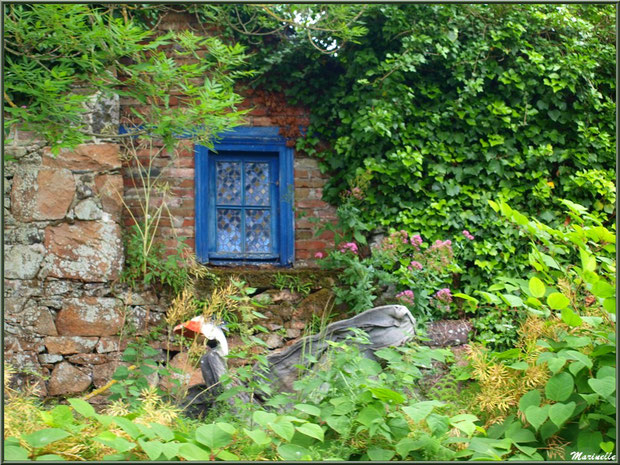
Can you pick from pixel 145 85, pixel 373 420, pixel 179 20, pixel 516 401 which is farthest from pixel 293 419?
pixel 179 20

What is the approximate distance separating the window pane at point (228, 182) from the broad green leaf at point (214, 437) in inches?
137

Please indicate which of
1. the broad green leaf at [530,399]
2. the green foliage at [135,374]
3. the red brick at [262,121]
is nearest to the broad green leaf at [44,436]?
the green foliage at [135,374]

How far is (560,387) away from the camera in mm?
2363

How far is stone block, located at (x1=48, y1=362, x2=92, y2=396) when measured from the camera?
451cm

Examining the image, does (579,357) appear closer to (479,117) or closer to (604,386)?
(604,386)

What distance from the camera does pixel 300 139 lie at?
17.7 feet

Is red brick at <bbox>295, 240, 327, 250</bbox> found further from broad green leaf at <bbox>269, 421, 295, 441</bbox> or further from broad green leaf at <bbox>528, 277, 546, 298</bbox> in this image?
broad green leaf at <bbox>269, 421, 295, 441</bbox>

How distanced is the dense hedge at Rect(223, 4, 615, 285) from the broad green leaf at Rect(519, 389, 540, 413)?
2.43 m

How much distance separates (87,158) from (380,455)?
11.5 feet

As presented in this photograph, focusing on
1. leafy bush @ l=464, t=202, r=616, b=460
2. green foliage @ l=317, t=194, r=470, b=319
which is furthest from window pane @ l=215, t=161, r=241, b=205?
leafy bush @ l=464, t=202, r=616, b=460

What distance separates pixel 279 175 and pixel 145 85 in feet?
7.41

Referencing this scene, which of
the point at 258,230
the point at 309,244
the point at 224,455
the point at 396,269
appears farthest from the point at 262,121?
the point at 224,455

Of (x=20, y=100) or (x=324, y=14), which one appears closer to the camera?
(x=20, y=100)

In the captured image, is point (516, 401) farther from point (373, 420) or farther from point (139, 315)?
point (139, 315)
